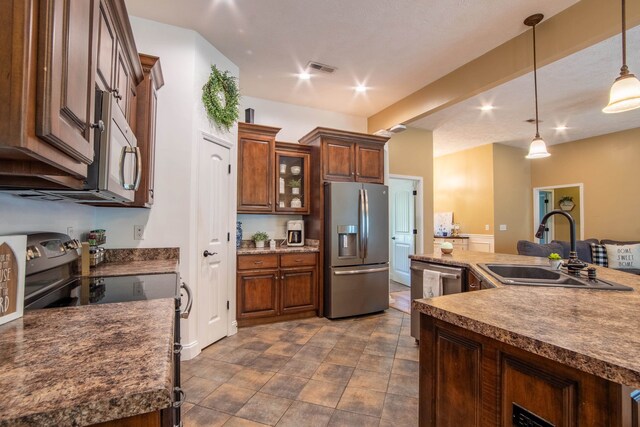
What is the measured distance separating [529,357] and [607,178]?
263 inches

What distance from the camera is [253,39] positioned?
2.93m

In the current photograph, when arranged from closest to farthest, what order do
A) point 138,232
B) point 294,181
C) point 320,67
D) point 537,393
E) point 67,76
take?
point 67,76
point 537,393
point 138,232
point 320,67
point 294,181

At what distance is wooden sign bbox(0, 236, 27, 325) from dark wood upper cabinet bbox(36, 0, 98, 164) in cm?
45

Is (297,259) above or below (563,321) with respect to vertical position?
below

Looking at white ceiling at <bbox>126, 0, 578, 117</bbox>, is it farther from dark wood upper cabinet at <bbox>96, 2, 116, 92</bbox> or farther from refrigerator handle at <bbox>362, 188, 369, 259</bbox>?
refrigerator handle at <bbox>362, 188, 369, 259</bbox>

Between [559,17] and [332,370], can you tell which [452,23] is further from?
[332,370]

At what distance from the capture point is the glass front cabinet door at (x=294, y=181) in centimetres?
400

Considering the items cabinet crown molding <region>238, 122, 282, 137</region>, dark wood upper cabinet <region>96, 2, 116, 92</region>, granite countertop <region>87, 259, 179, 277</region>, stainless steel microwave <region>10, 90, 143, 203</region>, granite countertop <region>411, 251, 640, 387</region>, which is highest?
cabinet crown molding <region>238, 122, 282, 137</region>

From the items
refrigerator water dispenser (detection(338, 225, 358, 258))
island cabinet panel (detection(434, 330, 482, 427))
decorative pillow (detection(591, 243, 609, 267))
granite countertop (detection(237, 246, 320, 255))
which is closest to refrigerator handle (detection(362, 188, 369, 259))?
refrigerator water dispenser (detection(338, 225, 358, 258))

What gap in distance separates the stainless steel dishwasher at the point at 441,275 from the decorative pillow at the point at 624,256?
13.0ft

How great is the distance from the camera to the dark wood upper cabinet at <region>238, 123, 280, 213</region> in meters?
3.61

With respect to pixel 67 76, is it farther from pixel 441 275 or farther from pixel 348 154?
pixel 348 154

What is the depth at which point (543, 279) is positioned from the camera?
174 centimetres

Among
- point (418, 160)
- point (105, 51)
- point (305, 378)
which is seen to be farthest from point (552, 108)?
point (105, 51)
